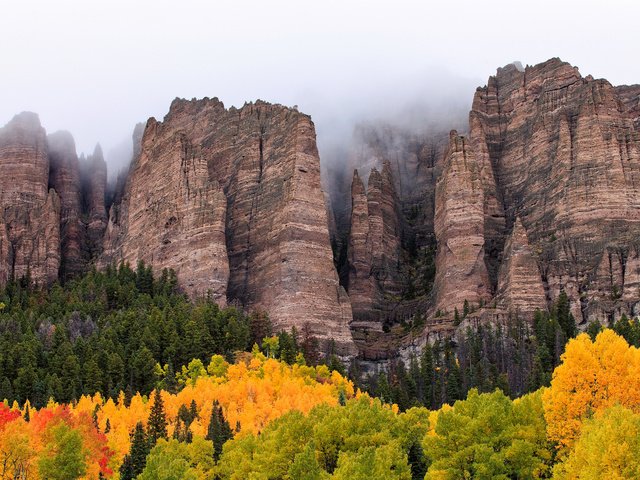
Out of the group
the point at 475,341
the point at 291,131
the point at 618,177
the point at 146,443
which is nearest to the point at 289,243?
the point at 291,131

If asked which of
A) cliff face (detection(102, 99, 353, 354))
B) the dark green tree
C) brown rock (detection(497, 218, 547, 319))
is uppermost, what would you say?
cliff face (detection(102, 99, 353, 354))

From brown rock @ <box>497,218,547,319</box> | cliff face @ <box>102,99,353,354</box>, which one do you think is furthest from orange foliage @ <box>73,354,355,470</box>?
brown rock @ <box>497,218,547,319</box>

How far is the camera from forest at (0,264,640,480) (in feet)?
223

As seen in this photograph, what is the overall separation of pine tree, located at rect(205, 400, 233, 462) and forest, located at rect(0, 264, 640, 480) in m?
0.22

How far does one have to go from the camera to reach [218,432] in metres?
89.8

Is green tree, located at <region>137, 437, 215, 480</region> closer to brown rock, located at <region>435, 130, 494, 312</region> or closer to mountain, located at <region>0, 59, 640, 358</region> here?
mountain, located at <region>0, 59, 640, 358</region>

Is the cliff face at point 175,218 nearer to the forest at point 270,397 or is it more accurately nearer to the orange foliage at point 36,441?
the forest at point 270,397

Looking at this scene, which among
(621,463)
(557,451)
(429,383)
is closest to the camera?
(621,463)

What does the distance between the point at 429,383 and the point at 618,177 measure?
153 ft

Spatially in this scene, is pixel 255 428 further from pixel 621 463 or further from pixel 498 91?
pixel 498 91

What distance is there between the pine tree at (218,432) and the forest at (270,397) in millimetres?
221

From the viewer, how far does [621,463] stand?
182ft

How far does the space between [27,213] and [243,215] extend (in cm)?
4287

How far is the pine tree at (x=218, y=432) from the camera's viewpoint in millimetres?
87562
